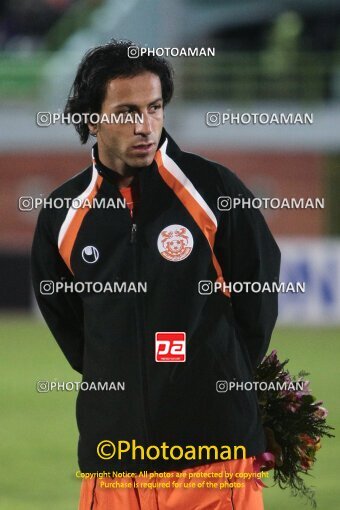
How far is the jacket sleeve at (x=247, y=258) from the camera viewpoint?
3.44 metres

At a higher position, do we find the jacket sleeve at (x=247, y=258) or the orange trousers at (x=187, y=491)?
the jacket sleeve at (x=247, y=258)

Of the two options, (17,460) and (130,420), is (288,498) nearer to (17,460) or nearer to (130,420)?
(17,460)

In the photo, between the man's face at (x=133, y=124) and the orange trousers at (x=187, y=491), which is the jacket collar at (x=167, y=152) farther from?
the orange trousers at (x=187, y=491)

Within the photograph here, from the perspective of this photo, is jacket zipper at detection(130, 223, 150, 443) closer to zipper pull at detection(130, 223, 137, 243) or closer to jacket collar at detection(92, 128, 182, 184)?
zipper pull at detection(130, 223, 137, 243)

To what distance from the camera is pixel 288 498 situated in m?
7.02

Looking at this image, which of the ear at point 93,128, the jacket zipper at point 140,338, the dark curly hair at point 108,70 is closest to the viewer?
the jacket zipper at point 140,338

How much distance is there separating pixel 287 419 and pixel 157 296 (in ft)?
2.42

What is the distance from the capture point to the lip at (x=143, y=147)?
3.44 meters

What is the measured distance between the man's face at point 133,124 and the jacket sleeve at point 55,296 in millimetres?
285

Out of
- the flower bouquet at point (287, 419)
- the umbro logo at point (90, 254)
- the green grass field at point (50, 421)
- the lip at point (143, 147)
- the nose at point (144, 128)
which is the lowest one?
the flower bouquet at point (287, 419)

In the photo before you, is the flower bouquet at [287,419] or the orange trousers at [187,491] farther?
the flower bouquet at [287,419]

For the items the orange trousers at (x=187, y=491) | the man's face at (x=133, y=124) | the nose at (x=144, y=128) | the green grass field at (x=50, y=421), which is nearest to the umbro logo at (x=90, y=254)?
the man's face at (x=133, y=124)

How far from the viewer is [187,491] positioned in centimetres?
337

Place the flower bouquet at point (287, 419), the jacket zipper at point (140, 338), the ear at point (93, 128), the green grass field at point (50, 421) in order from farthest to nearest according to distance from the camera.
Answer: the green grass field at point (50, 421) < the flower bouquet at point (287, 419) < the ear at point (93, 128) < the jacket zipper at point (140, 338)
